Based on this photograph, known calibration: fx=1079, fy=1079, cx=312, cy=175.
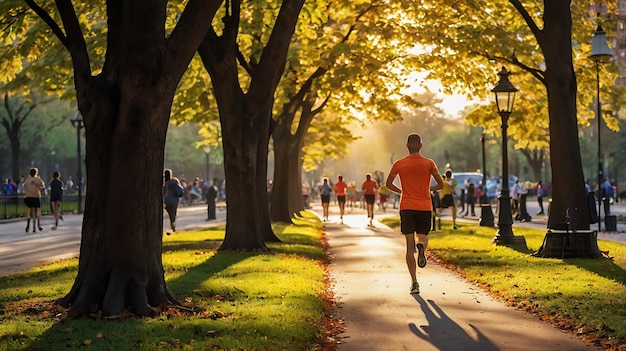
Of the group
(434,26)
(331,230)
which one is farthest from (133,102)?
(331,230)

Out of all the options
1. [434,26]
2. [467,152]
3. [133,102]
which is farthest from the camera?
[467,152]

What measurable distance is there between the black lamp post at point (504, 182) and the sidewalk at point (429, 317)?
5.59 m

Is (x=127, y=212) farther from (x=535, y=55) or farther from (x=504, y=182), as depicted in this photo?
(x=535, y=55)

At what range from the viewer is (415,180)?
13.3m

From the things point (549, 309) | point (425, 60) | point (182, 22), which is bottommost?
point (549, 309)

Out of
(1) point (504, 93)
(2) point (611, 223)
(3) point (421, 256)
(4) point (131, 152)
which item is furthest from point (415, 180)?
(2) point (611, 223)

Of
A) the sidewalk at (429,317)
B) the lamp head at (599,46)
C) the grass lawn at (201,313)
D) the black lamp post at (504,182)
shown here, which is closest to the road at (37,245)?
the grass lawn at (201,313)

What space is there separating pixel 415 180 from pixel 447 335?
357 cm

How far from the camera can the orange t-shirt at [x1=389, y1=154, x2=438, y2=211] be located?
43.6ft

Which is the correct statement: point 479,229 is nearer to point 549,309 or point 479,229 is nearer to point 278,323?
point 549,309

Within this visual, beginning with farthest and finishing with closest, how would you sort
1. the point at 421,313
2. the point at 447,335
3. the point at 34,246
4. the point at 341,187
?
the point at 341,187
the point at 34,246
the point at 421,313
the point at 447,335

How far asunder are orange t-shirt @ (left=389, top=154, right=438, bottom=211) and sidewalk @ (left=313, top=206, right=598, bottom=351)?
115 centimetres

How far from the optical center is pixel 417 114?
13250cm

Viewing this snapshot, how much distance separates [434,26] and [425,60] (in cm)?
253
